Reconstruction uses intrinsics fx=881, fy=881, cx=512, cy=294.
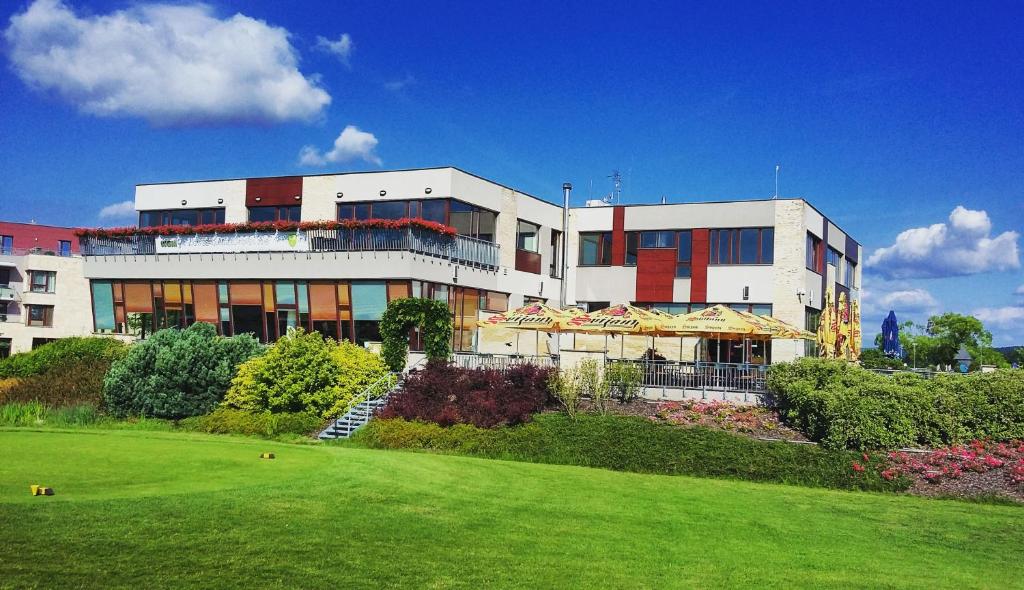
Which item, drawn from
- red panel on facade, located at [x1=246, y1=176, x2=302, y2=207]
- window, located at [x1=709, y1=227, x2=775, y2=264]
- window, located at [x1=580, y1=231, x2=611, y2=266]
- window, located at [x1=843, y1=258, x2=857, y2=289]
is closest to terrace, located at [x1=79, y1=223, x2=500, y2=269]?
red panel on facade, located at [x1=246, y1=176, x2=302, y2=207]

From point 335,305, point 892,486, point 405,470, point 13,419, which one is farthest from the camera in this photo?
point 335,305

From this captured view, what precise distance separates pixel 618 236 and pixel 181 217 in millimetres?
18245

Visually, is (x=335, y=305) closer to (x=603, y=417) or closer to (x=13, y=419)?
(x=13, y=419)

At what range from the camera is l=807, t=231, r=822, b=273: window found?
35375mm

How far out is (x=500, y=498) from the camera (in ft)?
43.4

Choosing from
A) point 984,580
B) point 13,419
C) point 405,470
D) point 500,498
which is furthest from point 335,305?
point 984,580

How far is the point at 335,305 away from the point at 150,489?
19.6 m

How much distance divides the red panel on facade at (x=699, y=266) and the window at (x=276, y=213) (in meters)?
15.6

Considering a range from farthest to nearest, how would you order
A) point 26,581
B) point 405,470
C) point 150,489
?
point 405,470, point 150,489, point 26,581

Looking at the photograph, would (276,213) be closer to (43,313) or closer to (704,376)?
(704,376)

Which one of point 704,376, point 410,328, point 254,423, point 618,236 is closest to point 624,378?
point 704,376

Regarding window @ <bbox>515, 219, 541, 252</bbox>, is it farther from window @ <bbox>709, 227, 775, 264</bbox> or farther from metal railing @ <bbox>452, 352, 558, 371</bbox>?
metal railing @ <bbox>452, 352, 558, 371</bbox>

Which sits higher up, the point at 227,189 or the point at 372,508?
the point at 227,189

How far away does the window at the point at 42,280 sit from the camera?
62.2m
